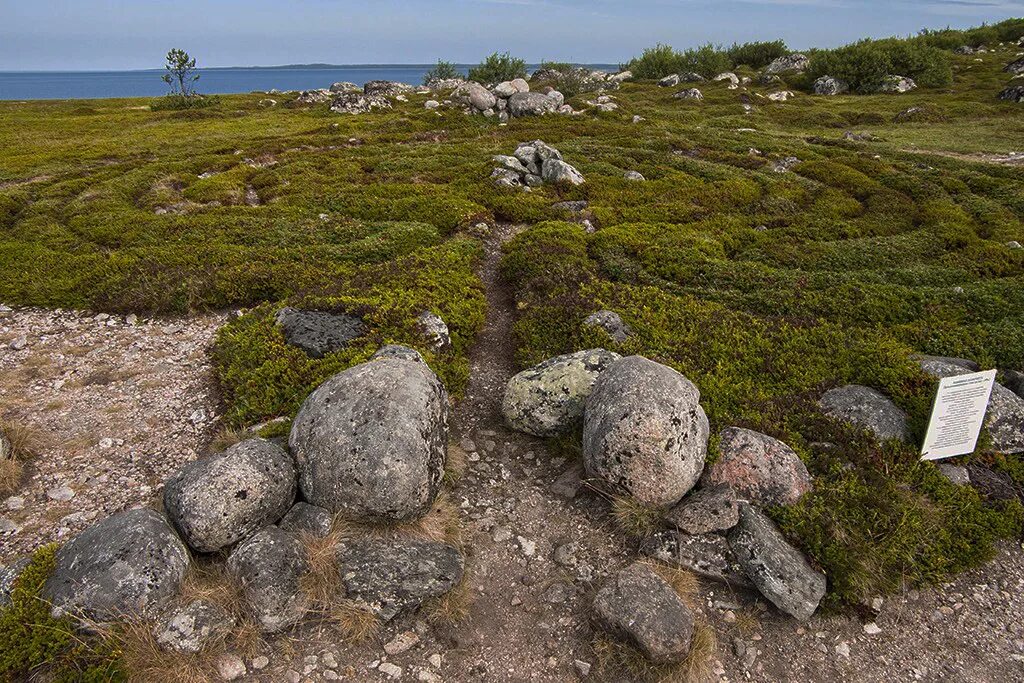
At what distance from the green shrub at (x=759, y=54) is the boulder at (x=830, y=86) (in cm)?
2585

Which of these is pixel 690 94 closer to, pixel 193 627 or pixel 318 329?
pixel 318 329

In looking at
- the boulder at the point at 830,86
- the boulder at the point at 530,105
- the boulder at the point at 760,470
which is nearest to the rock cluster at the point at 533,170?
the boulder at the point at 530,105

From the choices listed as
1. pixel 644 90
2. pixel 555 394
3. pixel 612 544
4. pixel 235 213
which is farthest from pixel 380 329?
pixel 644 90

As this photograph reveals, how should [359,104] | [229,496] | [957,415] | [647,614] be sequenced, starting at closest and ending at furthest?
[647,614] < [229,496] < [957,415] < [359,104]

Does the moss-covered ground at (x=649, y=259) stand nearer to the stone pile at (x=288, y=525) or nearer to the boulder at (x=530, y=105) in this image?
the stone pile at (x=288, y=525)

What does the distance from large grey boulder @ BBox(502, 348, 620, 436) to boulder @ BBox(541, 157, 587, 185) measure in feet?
68.4

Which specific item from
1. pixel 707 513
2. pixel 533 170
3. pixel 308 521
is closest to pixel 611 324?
pixel 707 513

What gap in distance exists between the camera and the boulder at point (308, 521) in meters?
10.2

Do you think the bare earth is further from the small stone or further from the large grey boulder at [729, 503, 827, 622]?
the large grey boulder at [729, 503, 827, 622]

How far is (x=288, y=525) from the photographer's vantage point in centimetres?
1030

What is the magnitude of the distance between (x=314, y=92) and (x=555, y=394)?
8612 cm

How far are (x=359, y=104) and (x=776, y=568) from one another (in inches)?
2683

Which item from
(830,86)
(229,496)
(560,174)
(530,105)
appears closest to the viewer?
(229,496)

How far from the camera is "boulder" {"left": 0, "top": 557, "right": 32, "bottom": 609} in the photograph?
9.00 meters
